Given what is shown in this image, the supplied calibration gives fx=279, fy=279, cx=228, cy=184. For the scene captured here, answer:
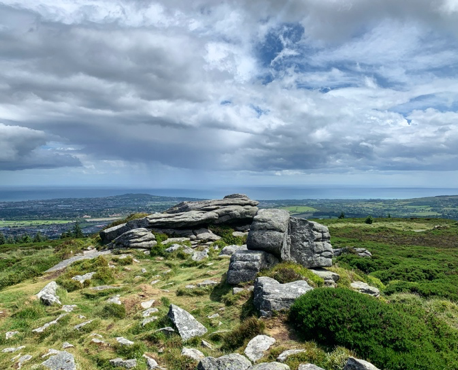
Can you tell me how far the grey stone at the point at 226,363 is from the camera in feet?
26.6

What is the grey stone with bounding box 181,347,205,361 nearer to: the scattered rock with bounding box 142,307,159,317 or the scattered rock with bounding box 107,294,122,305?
the scattered rock with bounding box 142,307,159,317

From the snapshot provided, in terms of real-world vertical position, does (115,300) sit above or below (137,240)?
below

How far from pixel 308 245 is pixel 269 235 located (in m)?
3.69

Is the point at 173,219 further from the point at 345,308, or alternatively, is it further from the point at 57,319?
the point at 345,308

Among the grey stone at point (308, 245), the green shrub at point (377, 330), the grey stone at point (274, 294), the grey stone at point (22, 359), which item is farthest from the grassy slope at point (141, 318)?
the grey stone at point (308, 245)

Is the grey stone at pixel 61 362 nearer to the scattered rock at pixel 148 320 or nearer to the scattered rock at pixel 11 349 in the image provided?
the scattered rock at pixel 11 349

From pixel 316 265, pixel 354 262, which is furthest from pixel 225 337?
pixel 354 262

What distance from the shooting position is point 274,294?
485 inches

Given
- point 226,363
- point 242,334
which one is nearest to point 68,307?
point 242,334

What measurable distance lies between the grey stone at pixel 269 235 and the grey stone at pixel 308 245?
3.67ft

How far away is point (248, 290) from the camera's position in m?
14.8

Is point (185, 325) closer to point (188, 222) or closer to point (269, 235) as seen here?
point (269, 235)

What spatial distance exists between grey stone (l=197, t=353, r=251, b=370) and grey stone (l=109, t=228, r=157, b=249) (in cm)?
2093

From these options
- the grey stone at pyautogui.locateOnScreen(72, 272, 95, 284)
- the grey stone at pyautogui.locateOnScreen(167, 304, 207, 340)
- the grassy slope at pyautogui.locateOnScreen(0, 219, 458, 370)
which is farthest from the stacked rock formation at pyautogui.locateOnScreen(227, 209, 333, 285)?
the grey stone at pyautogui.locateOnScreen(72, 272, 95, 284)
